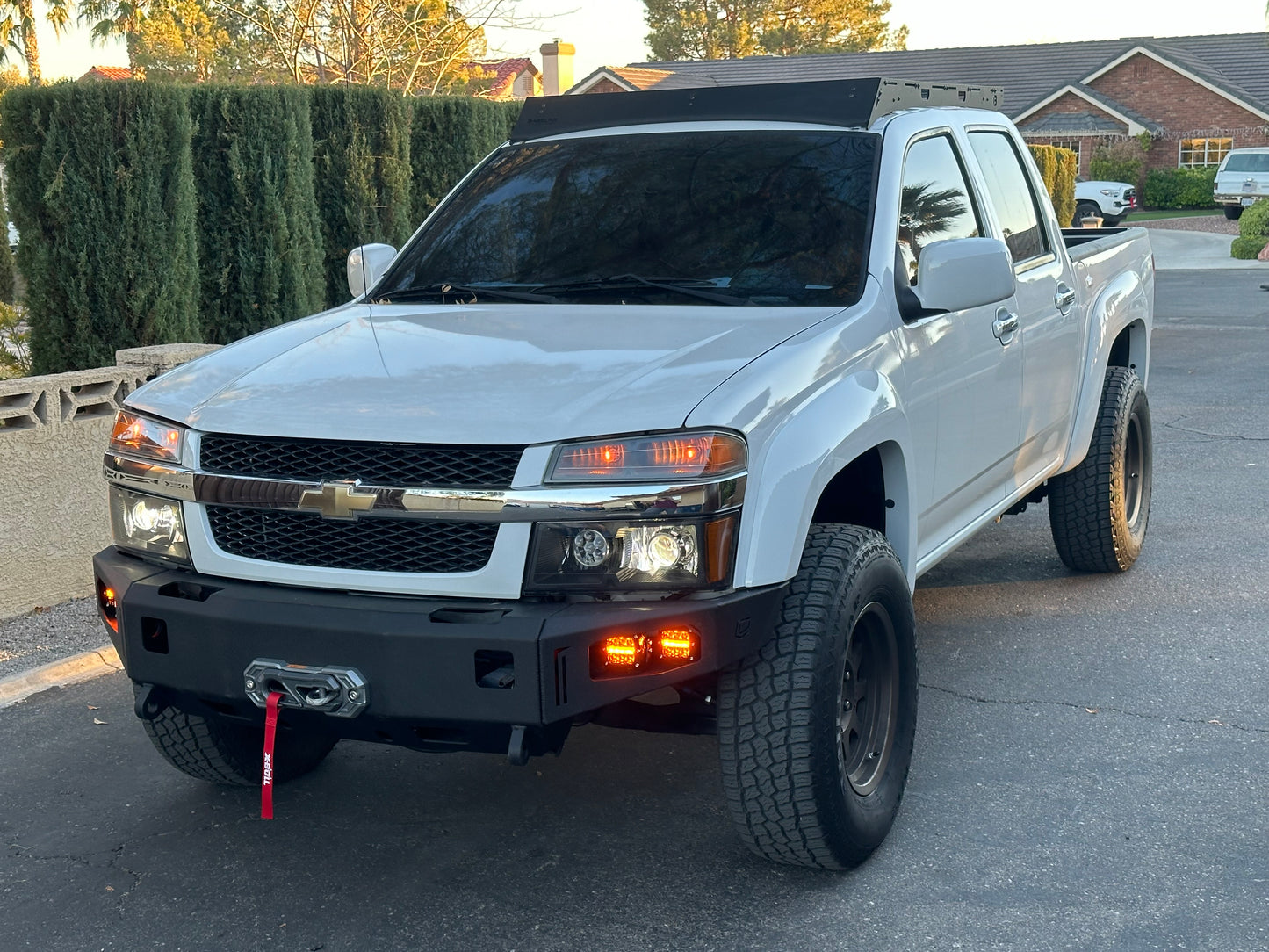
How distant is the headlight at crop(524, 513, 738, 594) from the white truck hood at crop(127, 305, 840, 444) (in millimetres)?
211

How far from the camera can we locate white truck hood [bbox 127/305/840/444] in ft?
10.3

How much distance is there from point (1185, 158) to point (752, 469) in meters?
51.6

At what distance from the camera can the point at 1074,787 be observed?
13.5 feet

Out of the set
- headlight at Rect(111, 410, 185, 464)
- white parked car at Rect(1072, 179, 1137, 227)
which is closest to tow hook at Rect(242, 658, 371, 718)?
headlight at Rect(111, 410, 185, 464)

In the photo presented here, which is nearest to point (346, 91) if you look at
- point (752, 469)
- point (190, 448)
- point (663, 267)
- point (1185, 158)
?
point (663, 267)

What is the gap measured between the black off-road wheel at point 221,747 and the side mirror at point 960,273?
207 cm

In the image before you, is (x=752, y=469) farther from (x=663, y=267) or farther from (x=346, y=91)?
(x=346, y=91)

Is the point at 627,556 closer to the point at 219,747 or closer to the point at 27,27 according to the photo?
the point at 219,747

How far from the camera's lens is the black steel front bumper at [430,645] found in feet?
9.78

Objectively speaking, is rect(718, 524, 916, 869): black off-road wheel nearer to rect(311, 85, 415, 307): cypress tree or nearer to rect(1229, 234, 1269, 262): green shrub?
rect(311, 85, 415, 307): cypress tree

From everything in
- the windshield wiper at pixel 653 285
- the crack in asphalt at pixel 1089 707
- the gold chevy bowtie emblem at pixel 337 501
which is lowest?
the crack in asphalt at pixel 1089 707

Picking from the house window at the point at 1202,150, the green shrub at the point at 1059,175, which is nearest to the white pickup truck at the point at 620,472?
the green shrub at the point at 1059,175

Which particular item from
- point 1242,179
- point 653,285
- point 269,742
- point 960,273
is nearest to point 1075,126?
point 1242,179

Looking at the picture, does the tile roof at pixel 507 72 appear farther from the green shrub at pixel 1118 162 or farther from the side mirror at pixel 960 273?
the side mirror at pixel 960 273
